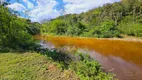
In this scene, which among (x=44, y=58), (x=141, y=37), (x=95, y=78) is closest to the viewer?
(x=95, y=78)

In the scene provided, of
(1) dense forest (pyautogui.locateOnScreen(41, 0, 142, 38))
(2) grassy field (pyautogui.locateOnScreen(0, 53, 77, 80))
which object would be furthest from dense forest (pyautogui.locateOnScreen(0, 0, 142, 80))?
(1) dense forest (pyautogui.locateOnScreen(41, 0, 142, 38))

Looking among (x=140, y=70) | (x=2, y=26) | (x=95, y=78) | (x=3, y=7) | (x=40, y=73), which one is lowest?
(x=140, y=70)

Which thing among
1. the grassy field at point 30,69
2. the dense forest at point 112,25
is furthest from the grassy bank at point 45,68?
the dense forest at point 112,25

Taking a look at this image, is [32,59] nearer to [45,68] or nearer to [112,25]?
[45,68]

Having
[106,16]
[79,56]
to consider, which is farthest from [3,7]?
[106,16]

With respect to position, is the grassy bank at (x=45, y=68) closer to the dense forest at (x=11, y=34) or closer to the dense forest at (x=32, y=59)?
the dense forest at (x=32, y=59)

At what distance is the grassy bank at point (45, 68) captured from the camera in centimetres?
798

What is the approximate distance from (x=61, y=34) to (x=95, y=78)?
2221 inches

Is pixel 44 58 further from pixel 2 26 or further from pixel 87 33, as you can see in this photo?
pixel 87 33

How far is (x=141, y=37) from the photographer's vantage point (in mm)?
44969

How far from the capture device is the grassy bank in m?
7.98

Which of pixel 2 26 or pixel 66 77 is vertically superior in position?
pixel 2 26

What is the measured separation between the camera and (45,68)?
901cm

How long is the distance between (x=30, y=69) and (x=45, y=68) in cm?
71
